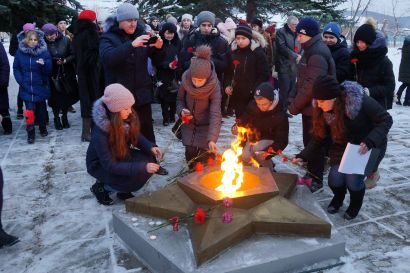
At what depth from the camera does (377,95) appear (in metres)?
5.09

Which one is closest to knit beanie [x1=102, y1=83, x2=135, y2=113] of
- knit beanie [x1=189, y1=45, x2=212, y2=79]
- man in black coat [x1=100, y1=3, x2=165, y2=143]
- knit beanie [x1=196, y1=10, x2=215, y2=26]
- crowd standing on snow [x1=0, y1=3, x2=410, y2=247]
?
crowd standing on snow [x1=0, y1=3, x2=410, y2=247]

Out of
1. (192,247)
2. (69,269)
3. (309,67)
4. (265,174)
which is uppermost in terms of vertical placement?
(309,67)

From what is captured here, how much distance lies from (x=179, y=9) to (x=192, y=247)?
1250cm

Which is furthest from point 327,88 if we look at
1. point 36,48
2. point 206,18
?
point 36,48

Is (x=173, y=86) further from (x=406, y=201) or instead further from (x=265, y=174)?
(x=406, y=201)

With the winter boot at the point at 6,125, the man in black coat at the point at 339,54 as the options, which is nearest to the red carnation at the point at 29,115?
the winter boot at the point at 6,125

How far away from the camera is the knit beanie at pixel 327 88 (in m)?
3.79

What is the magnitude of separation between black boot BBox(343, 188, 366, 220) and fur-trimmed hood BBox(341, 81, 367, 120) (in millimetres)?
829

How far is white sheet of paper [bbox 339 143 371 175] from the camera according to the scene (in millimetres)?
3920

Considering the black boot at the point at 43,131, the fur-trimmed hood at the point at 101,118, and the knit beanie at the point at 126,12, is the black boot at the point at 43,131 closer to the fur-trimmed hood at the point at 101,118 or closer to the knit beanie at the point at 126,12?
the knit beanie at the point at 126,12

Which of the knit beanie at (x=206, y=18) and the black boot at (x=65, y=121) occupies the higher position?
the knit beanie at (x=206, y=18)

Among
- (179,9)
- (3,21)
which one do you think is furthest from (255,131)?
(179,9)

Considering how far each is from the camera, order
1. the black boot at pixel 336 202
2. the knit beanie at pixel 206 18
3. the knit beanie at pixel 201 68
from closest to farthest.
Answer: the black boot at pixel 336 202 → the knit beanie at pixel 201 68 → the knit beanie at pixel 206 18

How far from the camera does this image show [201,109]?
5172 mm
